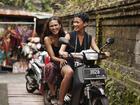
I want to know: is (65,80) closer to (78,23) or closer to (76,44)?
(76,44)

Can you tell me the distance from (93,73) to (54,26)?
1734 mm

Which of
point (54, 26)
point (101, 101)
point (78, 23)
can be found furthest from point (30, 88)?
point (101, 101)

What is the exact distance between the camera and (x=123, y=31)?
7.88 meters

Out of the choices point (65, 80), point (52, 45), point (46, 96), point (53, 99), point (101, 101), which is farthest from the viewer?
point (46, 96)

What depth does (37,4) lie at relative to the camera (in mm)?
22500

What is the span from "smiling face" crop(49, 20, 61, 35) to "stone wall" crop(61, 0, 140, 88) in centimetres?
113

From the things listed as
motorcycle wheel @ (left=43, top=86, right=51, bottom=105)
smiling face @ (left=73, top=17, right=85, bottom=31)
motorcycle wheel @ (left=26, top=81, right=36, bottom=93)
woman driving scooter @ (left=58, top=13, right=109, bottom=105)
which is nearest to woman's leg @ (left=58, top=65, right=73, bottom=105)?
woman driving scooter @ (left=58, top=13, right=109, bottom=105)

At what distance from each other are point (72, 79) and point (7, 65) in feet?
38.3

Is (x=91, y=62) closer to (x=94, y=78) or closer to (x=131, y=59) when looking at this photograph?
(x=94, y=78)

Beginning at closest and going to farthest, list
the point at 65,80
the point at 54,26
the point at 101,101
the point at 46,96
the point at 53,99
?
the point at 101,101, the point at 65,80, the point at 54,26, the point at 53,99, the point at 46,96

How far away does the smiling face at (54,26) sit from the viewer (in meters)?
7.78

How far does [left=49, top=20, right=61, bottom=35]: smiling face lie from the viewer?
7.78 metres

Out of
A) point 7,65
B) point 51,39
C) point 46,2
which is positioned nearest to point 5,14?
point 7,65

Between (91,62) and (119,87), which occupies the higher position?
(91,62)
